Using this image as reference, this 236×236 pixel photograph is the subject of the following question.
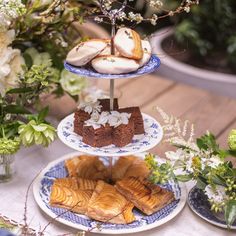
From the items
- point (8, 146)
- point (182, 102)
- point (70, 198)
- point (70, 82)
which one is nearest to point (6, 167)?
point (8, 146)

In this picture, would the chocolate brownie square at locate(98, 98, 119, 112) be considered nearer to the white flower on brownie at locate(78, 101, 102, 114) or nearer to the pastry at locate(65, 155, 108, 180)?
the white flower on brownie at locate(78, 101, 102, 114)

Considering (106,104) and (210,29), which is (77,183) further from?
(210,29)

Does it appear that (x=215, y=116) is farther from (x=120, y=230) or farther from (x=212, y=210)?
(x=120, y=230)

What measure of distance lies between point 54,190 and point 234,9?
1.49 metres

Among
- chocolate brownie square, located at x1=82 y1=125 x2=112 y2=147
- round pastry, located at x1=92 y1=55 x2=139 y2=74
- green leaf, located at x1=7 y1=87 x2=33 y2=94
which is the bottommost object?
chocolate brownie square, located at x1=82 y1=125 x2=112 y2=147

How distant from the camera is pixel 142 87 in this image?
1566mm

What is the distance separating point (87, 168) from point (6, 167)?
0.17 meters

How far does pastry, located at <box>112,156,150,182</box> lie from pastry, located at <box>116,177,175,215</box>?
0.16 ft

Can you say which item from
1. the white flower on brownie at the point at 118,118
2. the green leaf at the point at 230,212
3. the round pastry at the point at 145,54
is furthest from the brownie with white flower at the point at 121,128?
the green leaf at the point at 230,212

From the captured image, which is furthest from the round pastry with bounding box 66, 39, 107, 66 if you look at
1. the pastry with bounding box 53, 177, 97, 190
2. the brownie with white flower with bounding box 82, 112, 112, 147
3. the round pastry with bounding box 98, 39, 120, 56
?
the pastry with bounding box 53, 177, 97, 190

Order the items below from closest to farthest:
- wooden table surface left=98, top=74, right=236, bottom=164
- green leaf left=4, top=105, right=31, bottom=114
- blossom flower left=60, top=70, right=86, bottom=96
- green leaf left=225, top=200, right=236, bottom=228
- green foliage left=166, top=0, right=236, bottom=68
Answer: green leaf left=225, top=200, right=236, bottom=228, green leaf left=4, top=105, right=31, bottom=114, blossom flower left=60, top=70, right=86, bottom=96, wooden table surface left=98, top=74, right=236, bottom=164, green foliage left=166, top=0, right=236, bottom=68

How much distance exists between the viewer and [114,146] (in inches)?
38.4

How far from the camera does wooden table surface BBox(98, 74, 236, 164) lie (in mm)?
1352

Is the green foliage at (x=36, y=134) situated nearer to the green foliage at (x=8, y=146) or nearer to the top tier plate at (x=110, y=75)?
the green foliage at (x=8, y=146)
